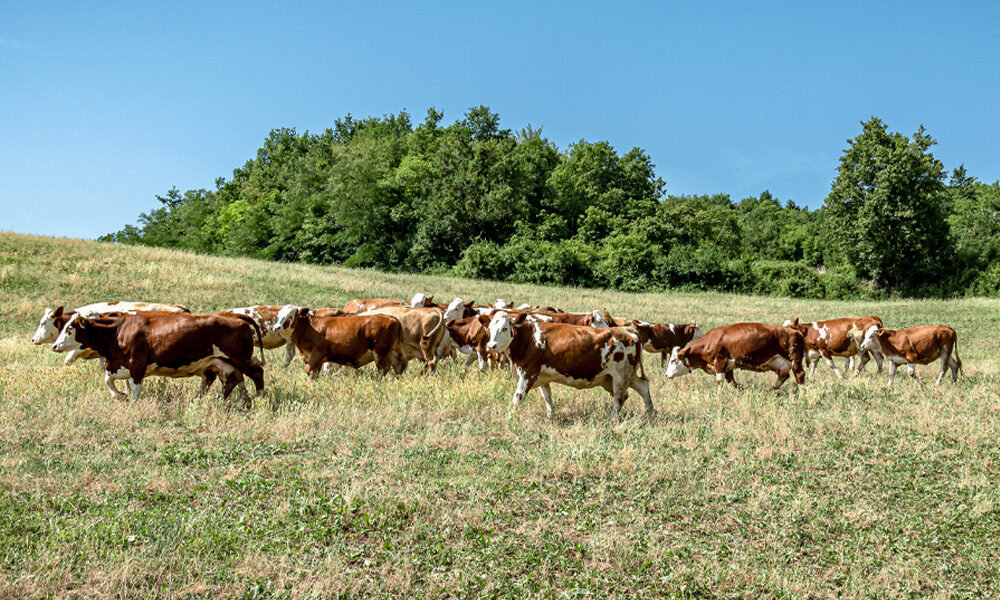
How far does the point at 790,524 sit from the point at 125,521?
20.6 feet

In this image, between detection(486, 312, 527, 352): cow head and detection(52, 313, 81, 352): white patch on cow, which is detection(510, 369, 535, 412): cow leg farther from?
detection(52, 313, 81, 352): white patch on cow

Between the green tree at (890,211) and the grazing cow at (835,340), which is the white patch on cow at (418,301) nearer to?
the grazing cow at (835,340)

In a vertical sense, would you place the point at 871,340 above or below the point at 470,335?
below

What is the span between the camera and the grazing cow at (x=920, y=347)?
15.8 metres

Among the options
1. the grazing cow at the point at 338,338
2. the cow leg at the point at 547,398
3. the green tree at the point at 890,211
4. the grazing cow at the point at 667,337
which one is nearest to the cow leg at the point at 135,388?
the grazing cow at the point at 338,338

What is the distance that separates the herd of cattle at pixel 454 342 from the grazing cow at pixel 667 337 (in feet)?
0.11

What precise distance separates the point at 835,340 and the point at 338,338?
1326 centimetres

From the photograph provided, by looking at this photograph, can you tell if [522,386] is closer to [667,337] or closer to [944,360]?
[667,337]

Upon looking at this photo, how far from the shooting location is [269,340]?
1664 cm

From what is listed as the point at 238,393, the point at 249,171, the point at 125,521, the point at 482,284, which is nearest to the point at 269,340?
the point at 238,393

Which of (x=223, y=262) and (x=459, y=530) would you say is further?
(x=223, y=262)

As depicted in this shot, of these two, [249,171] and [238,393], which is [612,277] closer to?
[238,393]

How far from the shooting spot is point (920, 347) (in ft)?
51.9

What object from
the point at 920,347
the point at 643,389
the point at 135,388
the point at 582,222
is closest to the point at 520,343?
the point at 643,389
